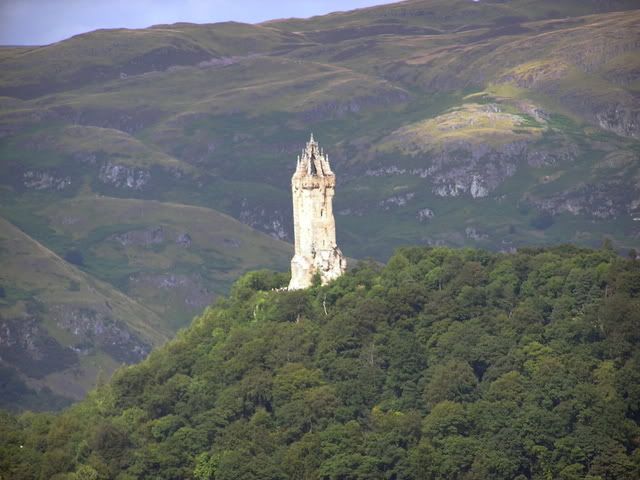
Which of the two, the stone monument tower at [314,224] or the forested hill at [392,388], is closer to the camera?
the forested hill at [392,388]

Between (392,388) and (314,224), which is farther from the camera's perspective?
(314,224)

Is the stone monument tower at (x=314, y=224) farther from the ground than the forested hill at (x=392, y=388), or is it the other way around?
the stone monument tower at (x=314, y=224)

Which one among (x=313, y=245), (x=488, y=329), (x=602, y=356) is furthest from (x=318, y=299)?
(x=602, y=356)

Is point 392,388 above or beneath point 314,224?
beneath

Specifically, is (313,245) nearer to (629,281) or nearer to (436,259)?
(436,259)
